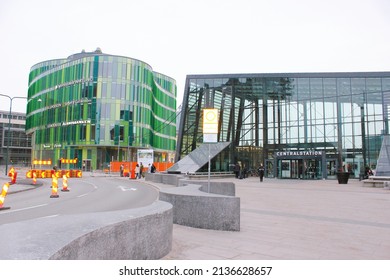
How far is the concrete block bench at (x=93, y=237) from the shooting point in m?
2.90

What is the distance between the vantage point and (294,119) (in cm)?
4191

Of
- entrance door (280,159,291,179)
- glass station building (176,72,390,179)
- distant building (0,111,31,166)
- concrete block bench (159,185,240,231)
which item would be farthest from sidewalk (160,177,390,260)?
distant building (0,111,31,166)

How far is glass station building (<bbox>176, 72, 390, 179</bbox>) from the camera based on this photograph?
37875 millimetres

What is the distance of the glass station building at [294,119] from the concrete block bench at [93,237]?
103 ft

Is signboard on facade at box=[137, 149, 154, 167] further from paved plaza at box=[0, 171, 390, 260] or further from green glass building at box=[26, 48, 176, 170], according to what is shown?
paved plaza at box=[0, 171, 390, 260]

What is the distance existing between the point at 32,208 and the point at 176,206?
6.38m

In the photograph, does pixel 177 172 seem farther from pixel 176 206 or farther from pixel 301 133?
pixel 176 206

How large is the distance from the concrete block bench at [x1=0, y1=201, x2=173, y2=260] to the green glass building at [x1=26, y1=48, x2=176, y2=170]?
55822 mm

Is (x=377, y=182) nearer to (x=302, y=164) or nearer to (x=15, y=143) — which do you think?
(x=302, y=164)

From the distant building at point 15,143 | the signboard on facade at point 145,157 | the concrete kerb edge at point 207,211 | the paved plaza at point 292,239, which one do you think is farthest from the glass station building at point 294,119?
the distant building at point 15,143

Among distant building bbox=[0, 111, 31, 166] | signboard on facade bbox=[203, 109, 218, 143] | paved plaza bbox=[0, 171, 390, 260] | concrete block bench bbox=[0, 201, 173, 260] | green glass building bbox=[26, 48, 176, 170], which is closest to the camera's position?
concrete block bench bbox=[0, 201, 173, 260]

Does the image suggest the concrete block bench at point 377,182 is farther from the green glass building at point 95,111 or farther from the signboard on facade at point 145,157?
the green glass building at point 95,111

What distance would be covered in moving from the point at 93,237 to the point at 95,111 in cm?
6117

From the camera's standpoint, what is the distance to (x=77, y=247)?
124 inches
